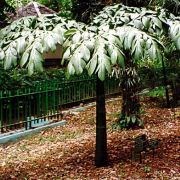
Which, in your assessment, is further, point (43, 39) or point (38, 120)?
point (38, 120)

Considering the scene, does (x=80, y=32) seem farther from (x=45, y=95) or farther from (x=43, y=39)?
(x=45, y=95)

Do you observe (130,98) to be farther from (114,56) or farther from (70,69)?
(70,69)

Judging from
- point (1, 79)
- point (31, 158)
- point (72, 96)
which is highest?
point (1, 79)

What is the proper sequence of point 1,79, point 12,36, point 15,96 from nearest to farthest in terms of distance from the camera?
point 12,36
point 1,79
point 15,96

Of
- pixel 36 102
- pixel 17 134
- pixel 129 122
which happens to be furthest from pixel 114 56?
pixel 36 102

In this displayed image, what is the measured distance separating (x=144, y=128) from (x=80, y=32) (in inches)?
→ 202

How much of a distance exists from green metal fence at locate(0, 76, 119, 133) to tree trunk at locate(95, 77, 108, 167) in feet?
9.38

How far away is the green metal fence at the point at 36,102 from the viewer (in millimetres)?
9344

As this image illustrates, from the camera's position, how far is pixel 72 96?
502 inches

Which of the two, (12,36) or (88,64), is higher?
(12,36)

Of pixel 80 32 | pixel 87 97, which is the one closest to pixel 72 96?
pixel 87 97

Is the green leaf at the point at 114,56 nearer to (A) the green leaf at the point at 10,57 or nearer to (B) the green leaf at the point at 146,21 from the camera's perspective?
(B) the green leaf at the point at 146,21

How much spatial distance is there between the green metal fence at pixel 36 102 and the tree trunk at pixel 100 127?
2.86 metres

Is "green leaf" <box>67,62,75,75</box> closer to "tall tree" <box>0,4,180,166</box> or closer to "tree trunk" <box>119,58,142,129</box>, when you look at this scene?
"tall tree" <box>0,4,180,166</box>
